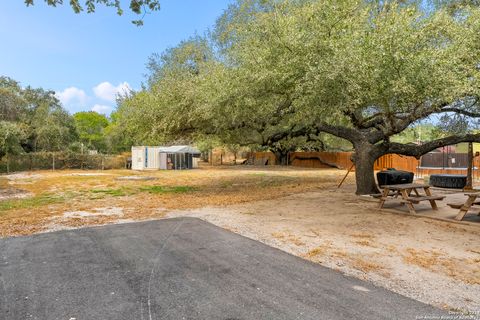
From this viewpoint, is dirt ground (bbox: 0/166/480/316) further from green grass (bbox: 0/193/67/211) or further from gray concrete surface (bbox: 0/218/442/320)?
gray concrete surface (bbox: 0/218/442/320)

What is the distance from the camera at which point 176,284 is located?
355cm

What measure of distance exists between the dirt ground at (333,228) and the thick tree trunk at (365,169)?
0.66 m

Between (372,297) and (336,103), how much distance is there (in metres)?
5.06

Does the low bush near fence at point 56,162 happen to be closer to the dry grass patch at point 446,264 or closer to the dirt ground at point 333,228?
the dirt ground at point 333,228

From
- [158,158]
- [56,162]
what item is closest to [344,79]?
[158,158]

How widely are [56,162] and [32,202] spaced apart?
20341mm

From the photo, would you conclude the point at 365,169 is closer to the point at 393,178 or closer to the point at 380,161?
the point at 393,178

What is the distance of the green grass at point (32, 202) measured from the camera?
9250 millimetres

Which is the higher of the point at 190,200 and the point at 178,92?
the point at 178,92

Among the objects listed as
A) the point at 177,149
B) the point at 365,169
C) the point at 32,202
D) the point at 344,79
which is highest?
the point at 344,79

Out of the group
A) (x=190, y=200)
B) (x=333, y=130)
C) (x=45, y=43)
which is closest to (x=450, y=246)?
(x=333, y=130)

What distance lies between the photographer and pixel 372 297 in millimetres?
3295

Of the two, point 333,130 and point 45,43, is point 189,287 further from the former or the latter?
point 45,43

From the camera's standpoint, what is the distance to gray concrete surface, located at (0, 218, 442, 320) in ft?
9.68
